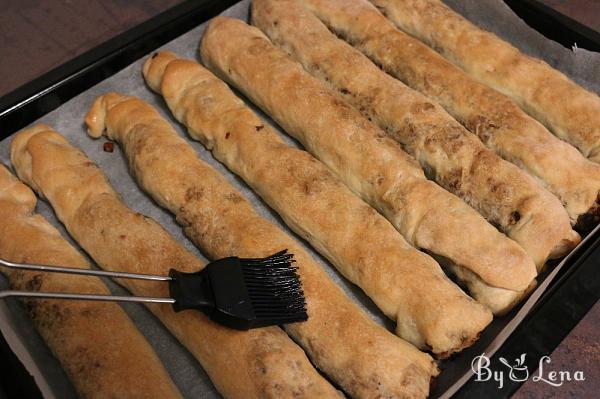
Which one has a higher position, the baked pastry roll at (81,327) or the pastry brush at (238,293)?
the pastry brush at (238,293)

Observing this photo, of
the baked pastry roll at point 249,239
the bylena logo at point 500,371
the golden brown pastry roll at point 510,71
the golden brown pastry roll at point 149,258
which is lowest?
the golden brown pastry roll at point 149,258

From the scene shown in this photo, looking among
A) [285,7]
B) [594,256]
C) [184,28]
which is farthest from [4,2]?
[594,256]

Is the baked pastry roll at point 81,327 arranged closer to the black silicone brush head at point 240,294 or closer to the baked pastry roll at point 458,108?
the black silicone brush head at point 240,294

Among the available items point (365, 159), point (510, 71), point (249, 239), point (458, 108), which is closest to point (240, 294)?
point (249, 239)

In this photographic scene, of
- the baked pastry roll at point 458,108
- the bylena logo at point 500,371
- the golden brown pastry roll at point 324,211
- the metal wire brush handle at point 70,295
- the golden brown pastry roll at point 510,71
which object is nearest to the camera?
the metal wire brush handle at point 70,295

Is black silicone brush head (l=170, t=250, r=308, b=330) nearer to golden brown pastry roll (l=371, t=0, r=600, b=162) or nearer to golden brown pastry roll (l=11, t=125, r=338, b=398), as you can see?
golden brown pastry roll (l=11, t=125, r=338, b=398)

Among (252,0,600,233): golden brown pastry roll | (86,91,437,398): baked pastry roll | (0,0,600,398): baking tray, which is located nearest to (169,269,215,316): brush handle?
(86,91,437,398): baked pastry roll

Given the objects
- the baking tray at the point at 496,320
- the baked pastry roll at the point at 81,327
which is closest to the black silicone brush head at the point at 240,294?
the baked pastry roll at the point at 81,327
